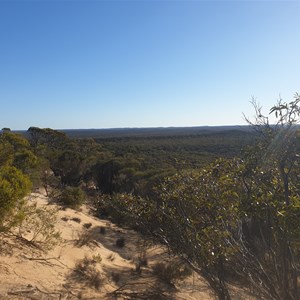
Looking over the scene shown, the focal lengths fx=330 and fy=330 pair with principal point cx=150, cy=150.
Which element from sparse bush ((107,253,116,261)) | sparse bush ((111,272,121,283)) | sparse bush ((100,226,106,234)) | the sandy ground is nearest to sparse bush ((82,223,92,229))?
sparse bush ((100,226,106,234))

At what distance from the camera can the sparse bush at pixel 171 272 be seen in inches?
376

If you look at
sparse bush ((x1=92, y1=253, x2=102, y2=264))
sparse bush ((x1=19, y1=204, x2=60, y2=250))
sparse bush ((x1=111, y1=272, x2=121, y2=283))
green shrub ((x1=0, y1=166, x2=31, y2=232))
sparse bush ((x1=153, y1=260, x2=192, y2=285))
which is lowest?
sparse bush ((x1=153, y1=260, x2=192, y2=285))

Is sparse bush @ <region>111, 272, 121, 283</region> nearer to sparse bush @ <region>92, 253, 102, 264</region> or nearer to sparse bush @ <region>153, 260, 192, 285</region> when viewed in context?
sparse bush @ <region>92, 253, 102, 264</region>

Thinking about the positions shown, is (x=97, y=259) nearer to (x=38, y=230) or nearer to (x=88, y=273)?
(x=88, y=273)

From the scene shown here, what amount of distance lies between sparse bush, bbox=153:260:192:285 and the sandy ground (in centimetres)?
18

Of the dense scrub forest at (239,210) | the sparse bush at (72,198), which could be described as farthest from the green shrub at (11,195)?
the sparse bush at (72,198)

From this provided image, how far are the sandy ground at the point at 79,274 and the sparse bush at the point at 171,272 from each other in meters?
0.18

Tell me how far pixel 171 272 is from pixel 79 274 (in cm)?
283

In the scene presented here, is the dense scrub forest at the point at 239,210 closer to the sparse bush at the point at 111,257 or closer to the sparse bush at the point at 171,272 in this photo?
the sparse bush at the point at 171,272

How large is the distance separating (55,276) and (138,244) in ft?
17.6

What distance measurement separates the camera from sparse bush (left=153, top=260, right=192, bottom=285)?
31.4ft

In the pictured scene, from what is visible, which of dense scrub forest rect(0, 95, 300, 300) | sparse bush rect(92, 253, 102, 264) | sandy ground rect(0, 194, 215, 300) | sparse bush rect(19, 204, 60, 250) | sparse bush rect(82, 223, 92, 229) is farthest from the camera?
sparse bush rect(82, 223, 92, 229)

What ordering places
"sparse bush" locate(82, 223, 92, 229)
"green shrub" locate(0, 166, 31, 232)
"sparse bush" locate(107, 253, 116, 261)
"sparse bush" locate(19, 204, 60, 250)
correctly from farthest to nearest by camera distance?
"sparse bush" locate(82, 223, 92, 229)
"sparse bush" locate(107, 253, 116, 261)
"sparse bush" locate(19, 204, 60, 250)
"green shrub" locate(0, 166, 31, 232)

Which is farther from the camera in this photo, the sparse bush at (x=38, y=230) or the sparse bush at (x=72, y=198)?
the sparse bush at (x=72, y=198)
